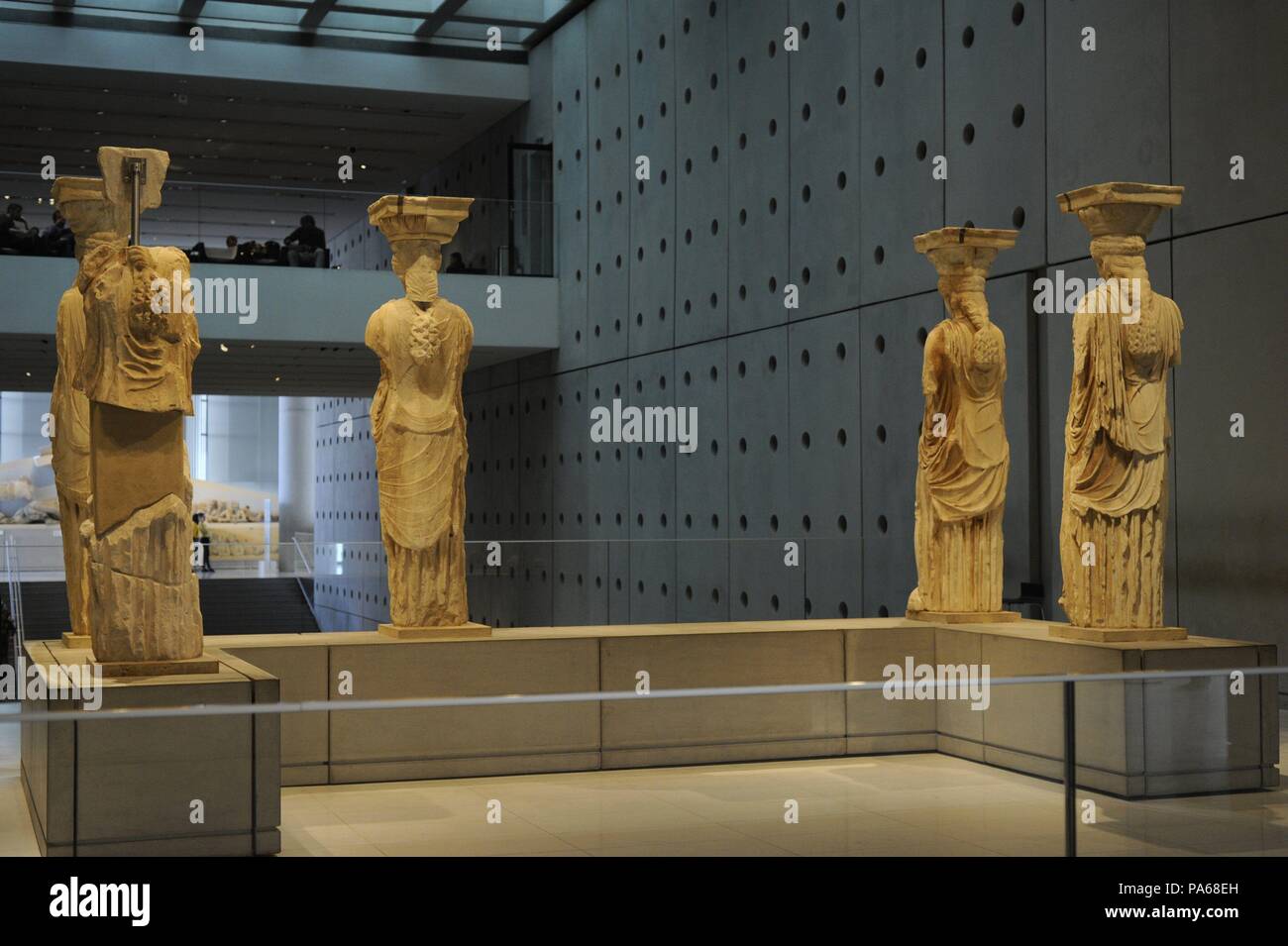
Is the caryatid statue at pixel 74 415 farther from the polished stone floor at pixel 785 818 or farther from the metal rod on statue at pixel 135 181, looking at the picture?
the polished stone floor at pixel 785 818

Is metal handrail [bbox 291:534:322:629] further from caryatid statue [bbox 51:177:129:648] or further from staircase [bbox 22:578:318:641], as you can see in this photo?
caryatid statue [bbox 51:177:129:648]

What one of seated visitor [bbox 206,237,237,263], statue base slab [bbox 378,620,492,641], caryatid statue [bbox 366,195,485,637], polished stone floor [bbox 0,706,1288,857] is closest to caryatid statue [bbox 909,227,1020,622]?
statue base slab [bbox 378,620,492,641]

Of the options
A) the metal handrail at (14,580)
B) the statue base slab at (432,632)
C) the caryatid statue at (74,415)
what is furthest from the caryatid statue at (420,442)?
the metal handrail at (14,580)

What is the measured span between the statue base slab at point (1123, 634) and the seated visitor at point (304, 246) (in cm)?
1257

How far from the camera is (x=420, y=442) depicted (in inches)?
361

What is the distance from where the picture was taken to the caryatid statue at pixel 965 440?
32.4ft

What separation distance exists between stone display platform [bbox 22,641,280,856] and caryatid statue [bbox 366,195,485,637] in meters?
2.69

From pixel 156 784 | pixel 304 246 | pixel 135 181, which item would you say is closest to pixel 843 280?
pixel 304 246

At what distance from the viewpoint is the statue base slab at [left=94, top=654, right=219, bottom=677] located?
6.82 meters

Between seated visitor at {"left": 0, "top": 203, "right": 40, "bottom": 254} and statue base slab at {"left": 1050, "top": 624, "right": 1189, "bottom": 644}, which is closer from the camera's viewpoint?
statue base slab at {"left": 1050, "top": 624, "right": 1189, "bottom": 644}

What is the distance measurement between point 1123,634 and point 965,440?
2060 mm

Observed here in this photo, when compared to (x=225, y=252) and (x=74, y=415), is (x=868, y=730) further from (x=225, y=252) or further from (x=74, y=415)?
(x=225, y=252)

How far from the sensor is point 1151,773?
18.6 feet
